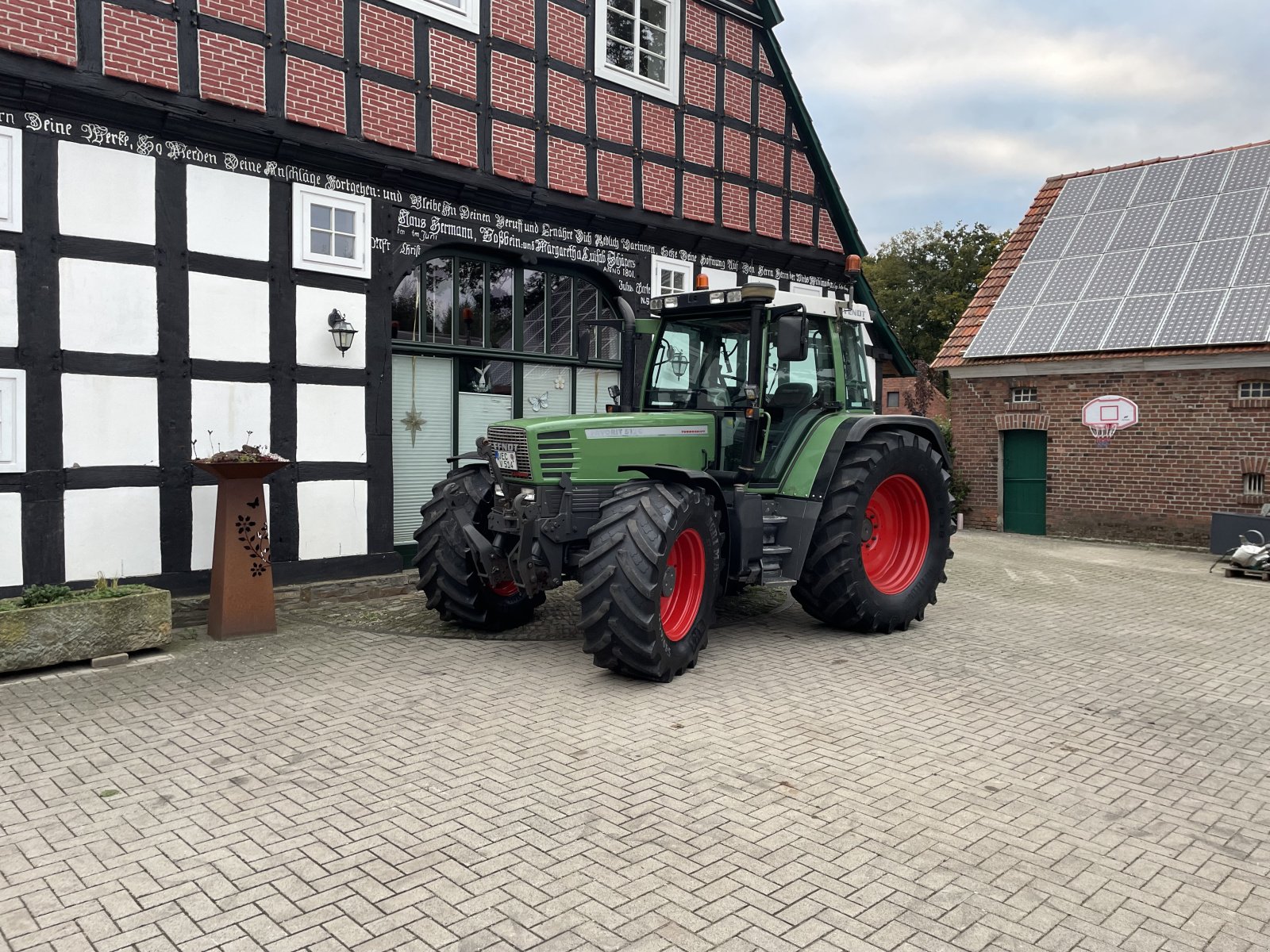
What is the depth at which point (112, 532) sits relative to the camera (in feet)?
22.4

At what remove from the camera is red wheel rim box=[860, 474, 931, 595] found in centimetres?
749

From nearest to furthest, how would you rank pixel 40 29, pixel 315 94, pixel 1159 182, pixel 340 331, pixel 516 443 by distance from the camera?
pixel 516 443, pixel 40 29, pixel 315 94, pixel 340 331, pixel 1159 182

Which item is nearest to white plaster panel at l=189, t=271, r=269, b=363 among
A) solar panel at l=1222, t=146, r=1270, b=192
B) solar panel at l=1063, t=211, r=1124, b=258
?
solar panel at l=1063, t=211, r=1124, b=258

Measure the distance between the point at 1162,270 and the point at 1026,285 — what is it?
226cm

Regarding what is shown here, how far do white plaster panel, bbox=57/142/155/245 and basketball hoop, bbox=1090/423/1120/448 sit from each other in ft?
44.9

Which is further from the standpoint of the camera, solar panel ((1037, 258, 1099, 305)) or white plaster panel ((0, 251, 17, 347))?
solar panel ((1037, 258, 1099, 305))

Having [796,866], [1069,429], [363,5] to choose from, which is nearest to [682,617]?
[796,866]

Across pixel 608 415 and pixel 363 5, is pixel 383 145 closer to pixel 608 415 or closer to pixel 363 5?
pixel 363 5

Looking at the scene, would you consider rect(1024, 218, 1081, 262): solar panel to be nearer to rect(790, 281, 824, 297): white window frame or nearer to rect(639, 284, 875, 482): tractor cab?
rect(790, 281, 824, 297): white window frame

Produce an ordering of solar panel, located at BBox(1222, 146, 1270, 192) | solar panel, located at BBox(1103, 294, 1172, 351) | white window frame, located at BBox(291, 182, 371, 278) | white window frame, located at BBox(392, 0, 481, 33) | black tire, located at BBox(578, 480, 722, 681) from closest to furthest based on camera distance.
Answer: black tire, located at BBox(578, 480, 722, 681) → white window frame, located at BBox(291, 182, 371, 278) → white window frame, located at BBox(392, 0, 481, 33) → solar panel, located at BBox(1103, 294, 1172, 351) → solar panel, located at BBox(1222, 146, 1270, 192)

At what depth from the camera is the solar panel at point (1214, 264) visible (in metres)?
14.2

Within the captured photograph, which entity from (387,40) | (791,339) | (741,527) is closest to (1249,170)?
(791,339)

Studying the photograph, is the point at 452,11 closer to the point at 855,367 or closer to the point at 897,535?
the point at 855,367

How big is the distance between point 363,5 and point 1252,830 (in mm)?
8720
